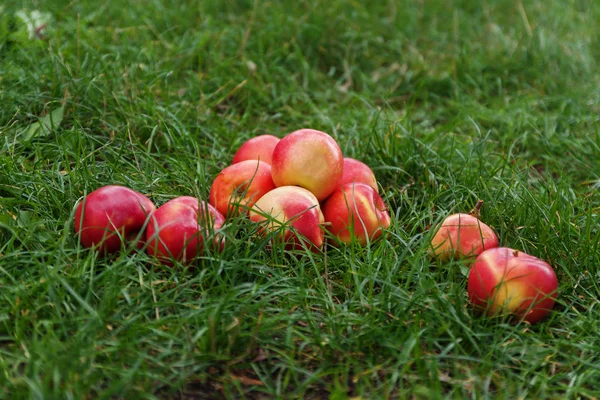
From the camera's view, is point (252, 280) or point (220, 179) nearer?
point (252, 280)

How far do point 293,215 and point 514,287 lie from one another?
0.82 metres

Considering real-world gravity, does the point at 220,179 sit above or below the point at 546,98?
above

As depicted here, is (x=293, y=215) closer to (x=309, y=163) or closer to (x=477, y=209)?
(x=309, y=163)

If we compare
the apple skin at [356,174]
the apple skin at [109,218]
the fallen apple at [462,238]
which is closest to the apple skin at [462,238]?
the fallen apple at [462,238]

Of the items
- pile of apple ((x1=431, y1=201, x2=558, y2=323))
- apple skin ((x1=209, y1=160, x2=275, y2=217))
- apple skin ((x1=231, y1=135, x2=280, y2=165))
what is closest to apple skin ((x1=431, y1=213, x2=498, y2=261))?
pile of apple ((x1=431, y1=201, x2=558, y2=323))

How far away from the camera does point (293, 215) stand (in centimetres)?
255

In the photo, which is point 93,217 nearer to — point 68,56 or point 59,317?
point 59,317

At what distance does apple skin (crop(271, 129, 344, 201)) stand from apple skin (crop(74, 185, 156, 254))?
0.57m

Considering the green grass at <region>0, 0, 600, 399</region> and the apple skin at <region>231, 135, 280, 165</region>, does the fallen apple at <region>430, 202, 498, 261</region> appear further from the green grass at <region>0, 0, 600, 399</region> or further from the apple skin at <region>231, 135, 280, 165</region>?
the apple skin at <region>231, 135, 280, 165</region>

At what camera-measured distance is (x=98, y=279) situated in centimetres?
220

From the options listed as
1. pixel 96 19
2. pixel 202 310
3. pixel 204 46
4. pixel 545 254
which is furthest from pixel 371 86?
pixel 202 310

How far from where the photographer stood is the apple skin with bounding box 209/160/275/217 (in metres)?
2.73

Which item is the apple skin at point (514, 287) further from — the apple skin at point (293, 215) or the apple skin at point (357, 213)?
the apple skin at point (293, 215)

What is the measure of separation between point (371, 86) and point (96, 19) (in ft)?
6.08
